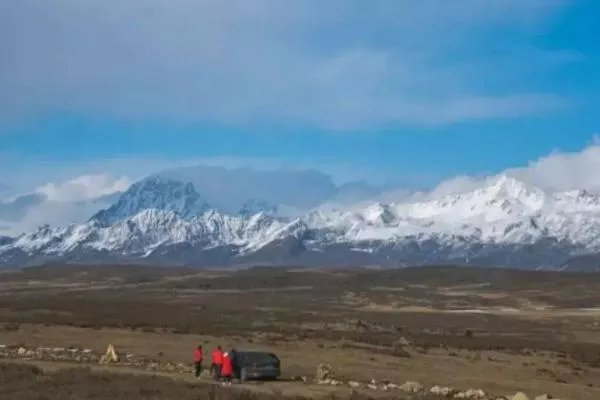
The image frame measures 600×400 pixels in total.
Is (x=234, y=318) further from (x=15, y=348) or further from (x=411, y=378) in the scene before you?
(x=411, y=378)

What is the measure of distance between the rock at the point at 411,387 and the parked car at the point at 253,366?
18.9 feet

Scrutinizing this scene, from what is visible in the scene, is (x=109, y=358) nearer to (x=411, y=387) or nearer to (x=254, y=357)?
(x=254, y=357)

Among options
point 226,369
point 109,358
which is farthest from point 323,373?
point 109,358

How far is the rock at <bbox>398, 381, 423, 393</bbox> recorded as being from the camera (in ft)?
129

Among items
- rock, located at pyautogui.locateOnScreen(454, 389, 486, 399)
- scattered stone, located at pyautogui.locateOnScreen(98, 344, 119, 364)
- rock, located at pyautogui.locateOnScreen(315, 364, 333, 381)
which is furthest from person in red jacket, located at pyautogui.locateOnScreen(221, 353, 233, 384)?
scattered stone, located at pyautogui.locateOnScreen(98, 344, 119, 364)

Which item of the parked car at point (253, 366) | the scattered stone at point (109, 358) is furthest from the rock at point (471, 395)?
the scattered stone at point (109, 358)

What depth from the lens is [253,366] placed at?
139 ft

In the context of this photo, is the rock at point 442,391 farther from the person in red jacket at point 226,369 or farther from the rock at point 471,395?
the person in red jacket at point 226,369

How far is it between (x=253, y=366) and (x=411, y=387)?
6.95 metres

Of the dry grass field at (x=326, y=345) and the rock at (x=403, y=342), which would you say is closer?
the dry grass field at (x=326, y=345)

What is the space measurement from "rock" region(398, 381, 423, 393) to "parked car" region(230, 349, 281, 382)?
575 centimetres

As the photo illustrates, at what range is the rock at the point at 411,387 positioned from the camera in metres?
39.3

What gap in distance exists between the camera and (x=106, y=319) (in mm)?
91938

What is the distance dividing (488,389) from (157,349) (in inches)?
869
